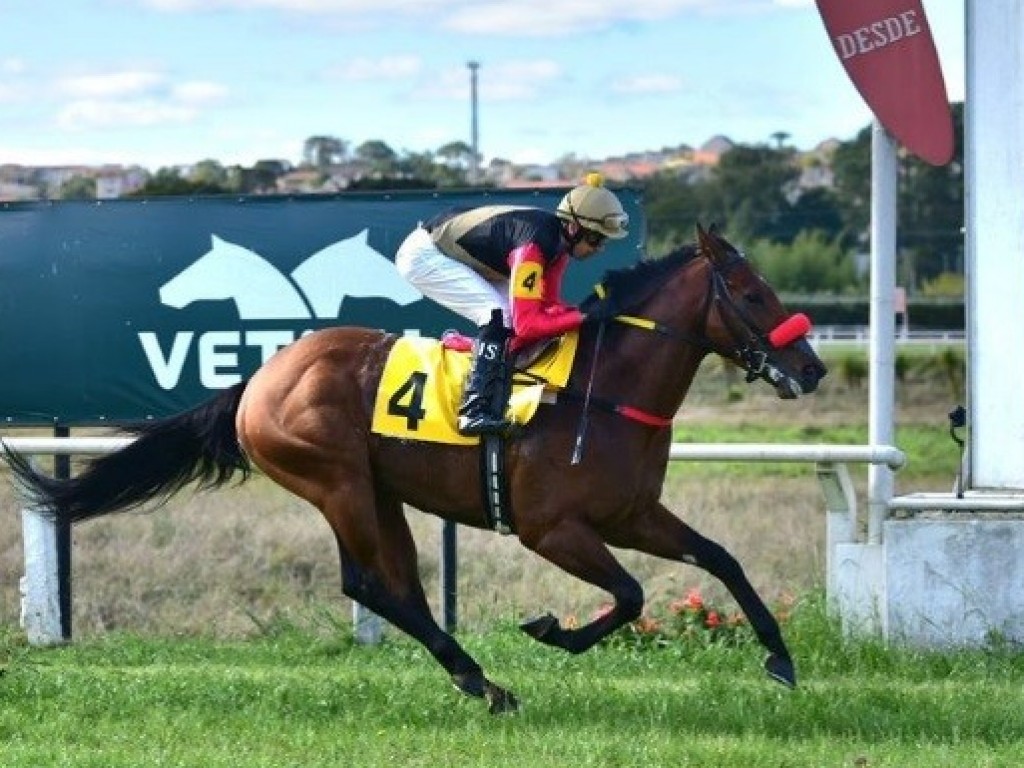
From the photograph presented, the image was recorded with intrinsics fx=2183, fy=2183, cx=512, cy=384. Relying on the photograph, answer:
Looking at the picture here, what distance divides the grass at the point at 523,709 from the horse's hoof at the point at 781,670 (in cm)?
9

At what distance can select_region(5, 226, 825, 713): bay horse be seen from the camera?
28.6 feet

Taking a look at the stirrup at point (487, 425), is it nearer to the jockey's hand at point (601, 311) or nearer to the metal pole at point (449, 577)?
the jockey's hand at point (601, 311)

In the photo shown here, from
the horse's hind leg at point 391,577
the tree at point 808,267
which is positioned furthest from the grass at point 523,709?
the tree at point 808,267

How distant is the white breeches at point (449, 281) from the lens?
9219 millimetres

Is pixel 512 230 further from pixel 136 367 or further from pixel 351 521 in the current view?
pixel 136 367

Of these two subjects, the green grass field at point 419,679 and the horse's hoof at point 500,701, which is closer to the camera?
the green grass field at point 419,679

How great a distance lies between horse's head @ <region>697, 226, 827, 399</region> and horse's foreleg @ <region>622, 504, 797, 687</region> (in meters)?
0.69

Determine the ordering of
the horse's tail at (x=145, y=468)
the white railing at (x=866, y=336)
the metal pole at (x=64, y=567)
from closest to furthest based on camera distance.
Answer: the horse's tail at (x=145, y=468) < the metal pole at (x=64, y=567) < the white railing at (x=866, y=336)

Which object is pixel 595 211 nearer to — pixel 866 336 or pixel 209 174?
pixel 209 174

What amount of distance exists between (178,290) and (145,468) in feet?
6.54

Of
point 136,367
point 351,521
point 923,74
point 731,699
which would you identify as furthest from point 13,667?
point 923,74

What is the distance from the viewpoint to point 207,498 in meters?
16.2

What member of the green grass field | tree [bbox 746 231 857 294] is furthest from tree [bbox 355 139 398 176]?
the green grass field

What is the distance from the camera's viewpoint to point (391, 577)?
9266 millimetres
